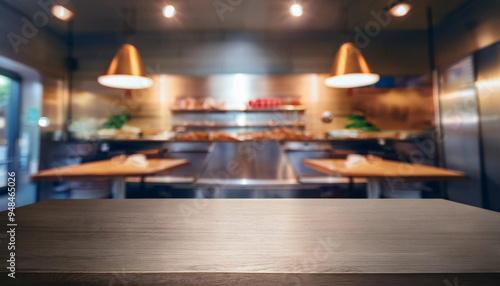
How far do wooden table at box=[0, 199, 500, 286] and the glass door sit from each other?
4868 mm

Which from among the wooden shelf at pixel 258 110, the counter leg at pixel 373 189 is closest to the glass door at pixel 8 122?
the wooden shelf at pixel 258 110

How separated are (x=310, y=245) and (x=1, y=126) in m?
5.57

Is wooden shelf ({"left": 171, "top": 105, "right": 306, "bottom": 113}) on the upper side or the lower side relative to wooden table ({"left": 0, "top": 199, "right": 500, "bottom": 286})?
upper

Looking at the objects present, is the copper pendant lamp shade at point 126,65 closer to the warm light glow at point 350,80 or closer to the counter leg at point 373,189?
the warm light glow at point 350,80

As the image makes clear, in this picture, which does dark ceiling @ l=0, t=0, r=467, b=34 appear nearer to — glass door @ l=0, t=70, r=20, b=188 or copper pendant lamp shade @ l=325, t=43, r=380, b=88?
glass door @ l=0, t=70, r=20, b=188

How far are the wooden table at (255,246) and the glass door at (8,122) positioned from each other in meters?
4.87

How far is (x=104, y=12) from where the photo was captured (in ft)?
14.0

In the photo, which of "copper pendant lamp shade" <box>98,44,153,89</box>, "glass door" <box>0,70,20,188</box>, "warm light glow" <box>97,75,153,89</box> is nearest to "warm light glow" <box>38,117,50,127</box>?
"glass door" <box>0,70,20,188</box>

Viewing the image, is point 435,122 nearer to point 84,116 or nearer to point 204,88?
point 204,88

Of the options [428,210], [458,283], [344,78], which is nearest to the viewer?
[458,283]

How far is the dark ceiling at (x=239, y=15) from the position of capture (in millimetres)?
3930

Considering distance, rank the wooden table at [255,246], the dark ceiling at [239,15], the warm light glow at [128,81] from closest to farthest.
→ the wooden table at [255,246], the warm light glow at [128,81], the dark ceiling at [239,15]

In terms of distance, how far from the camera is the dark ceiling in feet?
12.9

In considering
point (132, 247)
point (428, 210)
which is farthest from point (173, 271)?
point (428, 210)
